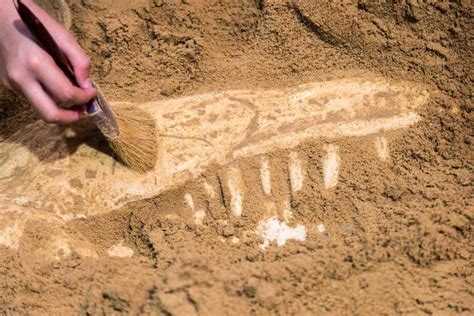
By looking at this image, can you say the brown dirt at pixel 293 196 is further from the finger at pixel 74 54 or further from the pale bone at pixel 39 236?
the finger at pixel 74 54

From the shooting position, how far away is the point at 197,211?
1.89 meters

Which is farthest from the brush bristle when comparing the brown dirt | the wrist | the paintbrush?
the wrist

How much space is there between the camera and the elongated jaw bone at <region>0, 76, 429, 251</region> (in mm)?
1887

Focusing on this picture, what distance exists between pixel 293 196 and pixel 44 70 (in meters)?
0.90

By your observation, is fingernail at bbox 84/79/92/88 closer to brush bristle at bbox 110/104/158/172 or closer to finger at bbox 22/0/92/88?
finger at bbox 22/0/92/88

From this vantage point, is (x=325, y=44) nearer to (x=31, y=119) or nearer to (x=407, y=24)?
(x=407, y=24)

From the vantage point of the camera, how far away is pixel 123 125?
1863mm

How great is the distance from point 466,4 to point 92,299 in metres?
1.58

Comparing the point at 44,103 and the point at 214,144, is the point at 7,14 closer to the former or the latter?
the point at 44,103

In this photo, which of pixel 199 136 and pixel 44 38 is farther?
pixel 199 136

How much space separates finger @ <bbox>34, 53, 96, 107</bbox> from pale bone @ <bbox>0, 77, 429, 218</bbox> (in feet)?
1.13

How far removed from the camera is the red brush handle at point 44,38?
59.6 inches

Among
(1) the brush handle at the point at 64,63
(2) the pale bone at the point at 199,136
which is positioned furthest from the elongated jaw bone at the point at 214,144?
(1) the brush handle at the point at 64,63

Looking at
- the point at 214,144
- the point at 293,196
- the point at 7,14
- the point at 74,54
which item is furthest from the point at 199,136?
the point at 7,14
